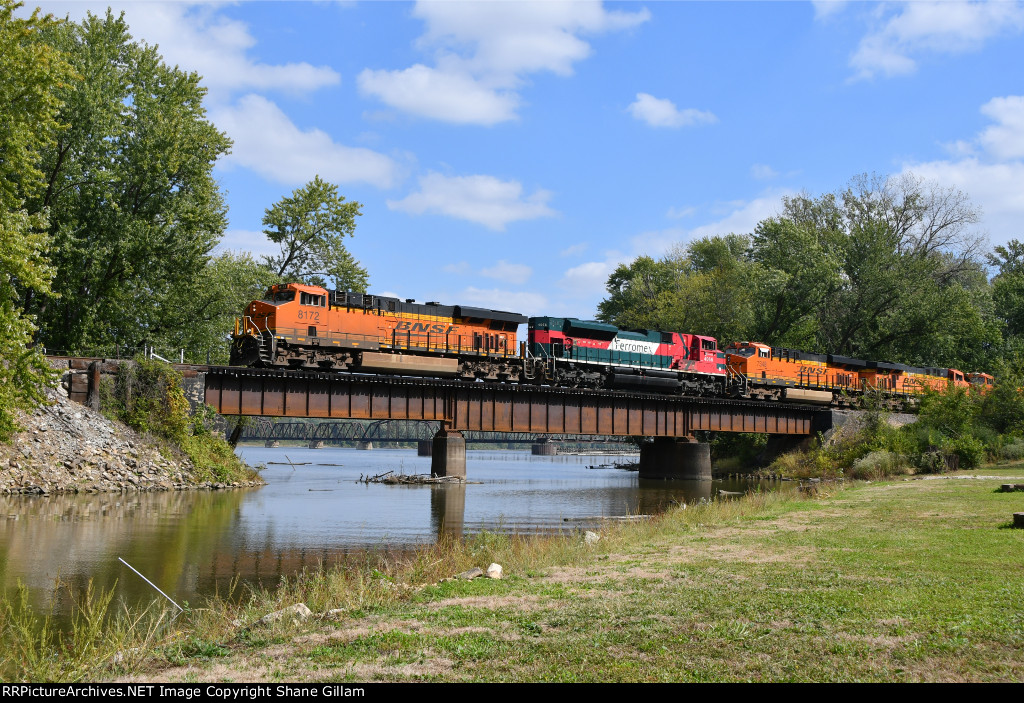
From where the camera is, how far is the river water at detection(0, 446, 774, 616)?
16925 millimetres

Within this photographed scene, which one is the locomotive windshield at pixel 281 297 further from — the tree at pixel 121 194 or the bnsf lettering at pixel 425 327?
the tree at pixel 121 194

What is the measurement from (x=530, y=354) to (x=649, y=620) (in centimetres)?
3971

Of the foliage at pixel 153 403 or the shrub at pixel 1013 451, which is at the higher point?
the foliage at pixel 153 403

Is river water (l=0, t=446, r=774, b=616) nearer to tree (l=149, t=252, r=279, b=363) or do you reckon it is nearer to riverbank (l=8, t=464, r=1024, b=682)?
riverbank (l=8, t=464, r=1024, b=682)

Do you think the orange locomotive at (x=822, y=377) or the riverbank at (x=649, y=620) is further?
the orange locomotive at (x=822, y=377)

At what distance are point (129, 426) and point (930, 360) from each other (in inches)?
3021

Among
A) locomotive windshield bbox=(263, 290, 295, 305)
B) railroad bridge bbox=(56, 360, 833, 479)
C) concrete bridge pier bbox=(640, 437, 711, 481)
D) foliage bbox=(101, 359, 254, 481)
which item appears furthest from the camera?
concrete bridge pier bbox=(640, 437, 711, 481)

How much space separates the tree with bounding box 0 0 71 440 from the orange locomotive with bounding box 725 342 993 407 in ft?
159

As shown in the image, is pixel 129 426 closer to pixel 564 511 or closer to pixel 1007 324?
pixel 564 511

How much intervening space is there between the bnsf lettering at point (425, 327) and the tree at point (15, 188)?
71.2 feet

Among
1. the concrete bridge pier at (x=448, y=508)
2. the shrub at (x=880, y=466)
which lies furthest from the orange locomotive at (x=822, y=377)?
the concrete bridge pier at (x=448, y=508)

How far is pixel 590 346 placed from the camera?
51.8 metres

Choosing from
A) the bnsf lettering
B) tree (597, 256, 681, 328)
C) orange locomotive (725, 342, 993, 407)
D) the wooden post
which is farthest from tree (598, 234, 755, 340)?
the wooden post

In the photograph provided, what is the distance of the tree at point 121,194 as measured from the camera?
44.2 meters
